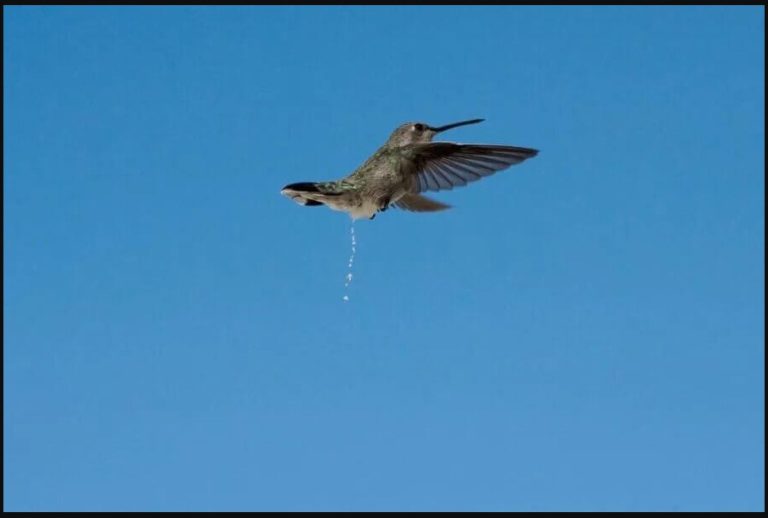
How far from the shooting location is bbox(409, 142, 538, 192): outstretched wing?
423 centimetres

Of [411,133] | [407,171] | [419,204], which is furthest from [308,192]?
[419,204]

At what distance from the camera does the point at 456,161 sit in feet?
14.4

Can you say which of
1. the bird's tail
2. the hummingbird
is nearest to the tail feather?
the hummingbird

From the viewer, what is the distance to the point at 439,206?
16.8 ft

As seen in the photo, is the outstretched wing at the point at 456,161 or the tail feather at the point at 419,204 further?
the tail feather at the point at 419,204

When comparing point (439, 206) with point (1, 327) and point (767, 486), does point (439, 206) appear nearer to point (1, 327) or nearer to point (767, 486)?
point (767, 486)

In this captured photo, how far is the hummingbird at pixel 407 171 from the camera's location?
13.9ft

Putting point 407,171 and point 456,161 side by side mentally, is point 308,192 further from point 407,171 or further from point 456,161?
point 456,161

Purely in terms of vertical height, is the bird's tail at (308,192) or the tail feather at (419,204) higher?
the tail feather at (419,204)

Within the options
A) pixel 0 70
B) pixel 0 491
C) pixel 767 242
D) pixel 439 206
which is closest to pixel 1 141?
pixel 0 70

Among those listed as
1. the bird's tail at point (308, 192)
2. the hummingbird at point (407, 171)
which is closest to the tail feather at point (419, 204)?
the hummingbird at point (407, 171)

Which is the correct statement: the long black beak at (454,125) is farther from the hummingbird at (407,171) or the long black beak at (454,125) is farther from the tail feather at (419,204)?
the tail feather at (419,204)

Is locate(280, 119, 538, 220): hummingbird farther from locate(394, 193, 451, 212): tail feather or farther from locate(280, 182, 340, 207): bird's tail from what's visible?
locate(394, 193, 451, 212): tail feather

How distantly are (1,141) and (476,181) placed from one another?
12.0 feet
